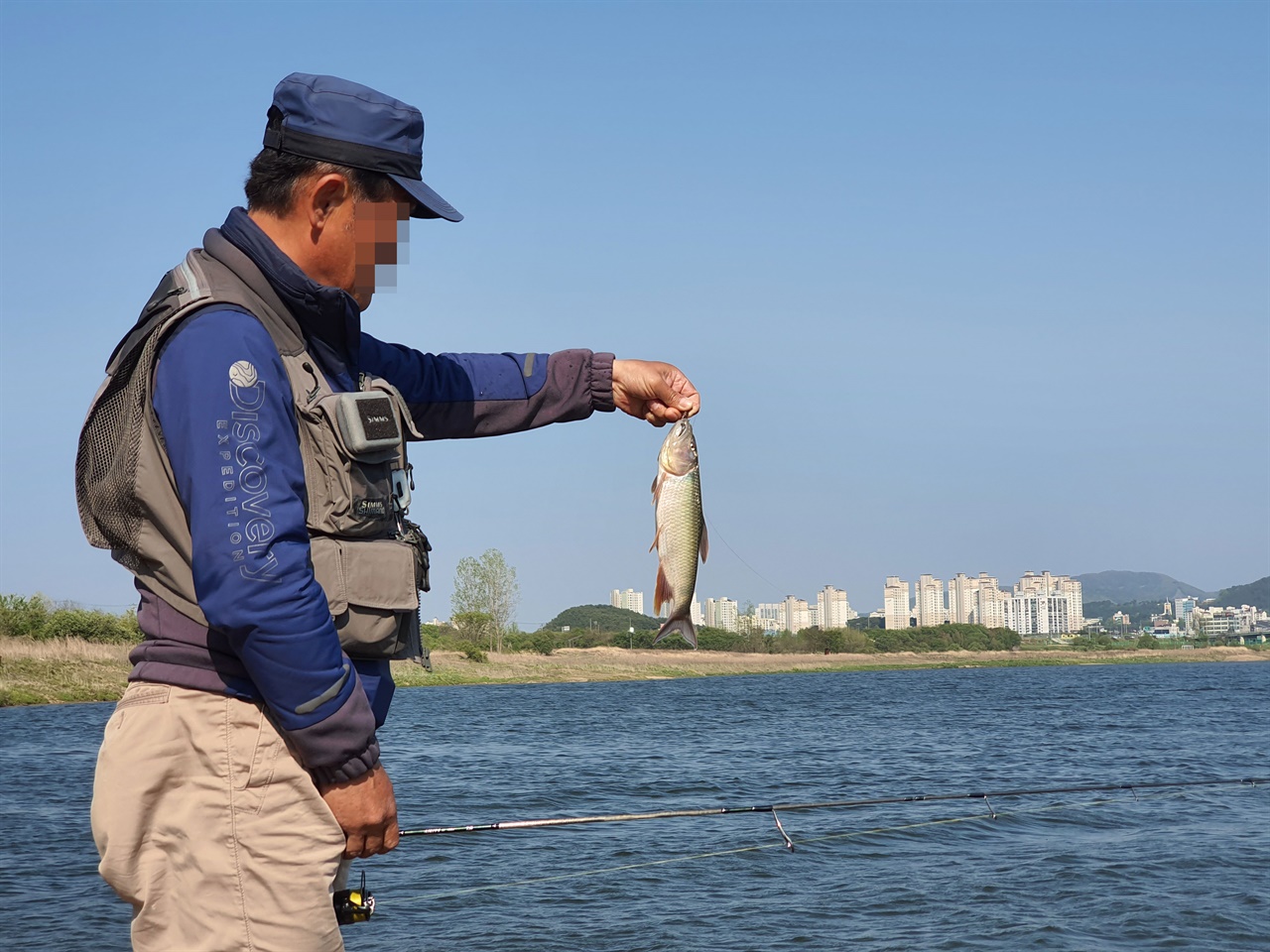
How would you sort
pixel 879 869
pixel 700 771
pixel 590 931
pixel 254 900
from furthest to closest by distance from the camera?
pixel 700 771 → pixel 879 869 → pixel 590 931 → pixel 254 900

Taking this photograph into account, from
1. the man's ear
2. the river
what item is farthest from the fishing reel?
the river

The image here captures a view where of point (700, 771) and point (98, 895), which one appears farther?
point (700, 771)

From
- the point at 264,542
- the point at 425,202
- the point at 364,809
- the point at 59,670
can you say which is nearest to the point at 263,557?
the point at 264,542

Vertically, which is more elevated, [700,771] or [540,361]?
[540,361]

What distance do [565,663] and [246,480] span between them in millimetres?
90574

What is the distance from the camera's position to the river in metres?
10.7

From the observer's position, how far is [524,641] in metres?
93.0

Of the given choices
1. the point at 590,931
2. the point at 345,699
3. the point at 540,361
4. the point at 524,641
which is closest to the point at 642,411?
the point at 540,361

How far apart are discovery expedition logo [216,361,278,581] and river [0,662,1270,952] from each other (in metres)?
8.67

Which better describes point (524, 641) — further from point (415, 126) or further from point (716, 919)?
point (415, 126)

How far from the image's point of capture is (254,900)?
2.37 metres

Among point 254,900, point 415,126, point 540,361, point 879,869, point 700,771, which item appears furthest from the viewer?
point 700,771

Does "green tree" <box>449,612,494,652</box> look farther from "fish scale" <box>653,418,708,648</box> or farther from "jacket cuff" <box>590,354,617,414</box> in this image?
"jacket cuff" <box>590,354,617,414</box>

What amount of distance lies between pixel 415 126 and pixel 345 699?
51.8 inches
